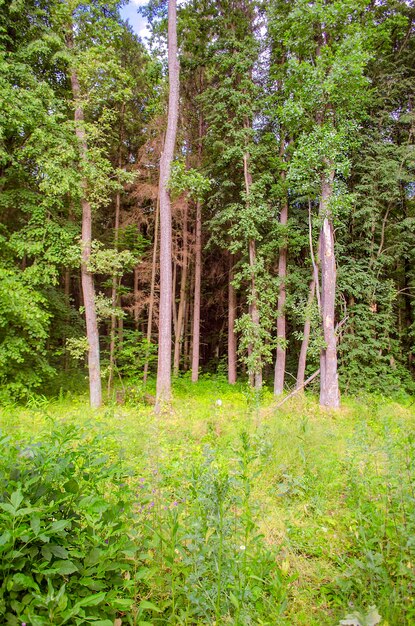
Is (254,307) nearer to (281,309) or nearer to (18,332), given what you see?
(281,309)

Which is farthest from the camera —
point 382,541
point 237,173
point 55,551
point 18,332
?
point 237,173

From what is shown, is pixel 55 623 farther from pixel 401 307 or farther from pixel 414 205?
pixel 414 205

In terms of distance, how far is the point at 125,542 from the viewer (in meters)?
1.68

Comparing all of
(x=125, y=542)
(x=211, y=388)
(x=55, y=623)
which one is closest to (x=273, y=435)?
(x=125, y=542)

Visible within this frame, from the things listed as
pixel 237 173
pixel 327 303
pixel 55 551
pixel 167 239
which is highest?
pixel 237 173

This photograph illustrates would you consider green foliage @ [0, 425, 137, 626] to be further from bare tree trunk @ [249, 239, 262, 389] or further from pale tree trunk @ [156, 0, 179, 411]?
bare tree trunk @ [249, 239, 262, 389]

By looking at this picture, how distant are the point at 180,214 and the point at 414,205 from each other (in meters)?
9.84

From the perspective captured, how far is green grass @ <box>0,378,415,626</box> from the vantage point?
1.87 metres

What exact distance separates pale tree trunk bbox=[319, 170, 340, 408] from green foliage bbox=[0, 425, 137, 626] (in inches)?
312

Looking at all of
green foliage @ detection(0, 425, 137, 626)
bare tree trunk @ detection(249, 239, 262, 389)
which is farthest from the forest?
bare tree trunk @ detection(249, 239, 262, 389)

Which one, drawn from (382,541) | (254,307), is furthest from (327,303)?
(382,541)

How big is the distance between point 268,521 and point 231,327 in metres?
11.4

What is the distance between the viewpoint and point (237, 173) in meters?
13.0

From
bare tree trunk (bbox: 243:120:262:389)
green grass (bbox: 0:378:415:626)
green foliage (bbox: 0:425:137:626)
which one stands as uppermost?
bare tree trunk (bbox: 243:120:262:389)
